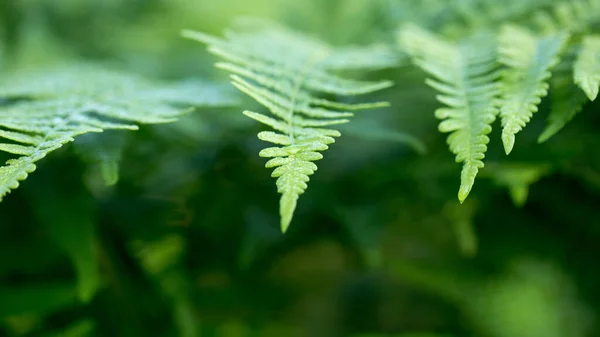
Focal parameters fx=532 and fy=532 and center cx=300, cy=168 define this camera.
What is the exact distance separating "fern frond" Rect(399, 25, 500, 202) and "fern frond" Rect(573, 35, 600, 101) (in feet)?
0.24

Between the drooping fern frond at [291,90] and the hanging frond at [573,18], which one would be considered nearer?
the drooping fern frond at [291,90]

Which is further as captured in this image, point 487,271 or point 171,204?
point 487,271

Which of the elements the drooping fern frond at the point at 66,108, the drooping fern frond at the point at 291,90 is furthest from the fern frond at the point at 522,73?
the drooping fern frond at the point at 66,108

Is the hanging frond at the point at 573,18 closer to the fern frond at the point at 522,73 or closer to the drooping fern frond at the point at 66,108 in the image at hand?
the fern frond at the point at 522,73

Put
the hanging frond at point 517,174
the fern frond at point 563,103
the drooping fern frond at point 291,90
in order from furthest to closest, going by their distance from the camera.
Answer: the hanging frond at point 517,174, the fern frond at point 563,103, the drooping fern frond at point 291,90

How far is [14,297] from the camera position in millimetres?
637

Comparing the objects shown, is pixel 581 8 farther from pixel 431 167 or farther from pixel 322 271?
pixel 322 271

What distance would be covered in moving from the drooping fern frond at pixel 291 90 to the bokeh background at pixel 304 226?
0.08 meters

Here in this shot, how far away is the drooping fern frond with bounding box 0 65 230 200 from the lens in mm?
449

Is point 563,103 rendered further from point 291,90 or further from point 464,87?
point 291,90

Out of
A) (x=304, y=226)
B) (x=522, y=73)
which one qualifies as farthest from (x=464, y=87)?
(x=304, y=226)

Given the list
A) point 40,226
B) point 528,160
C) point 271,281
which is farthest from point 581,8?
point 40,226

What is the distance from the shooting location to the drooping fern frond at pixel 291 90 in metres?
0.42

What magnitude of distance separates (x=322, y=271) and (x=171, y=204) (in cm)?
38
